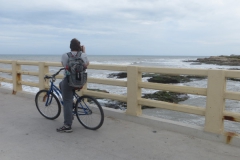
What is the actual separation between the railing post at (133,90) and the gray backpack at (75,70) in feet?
3.72

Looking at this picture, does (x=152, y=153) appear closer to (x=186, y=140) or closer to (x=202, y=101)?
(x=186, y=140)

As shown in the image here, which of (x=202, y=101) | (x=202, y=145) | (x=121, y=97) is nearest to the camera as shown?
(x=202, y=145)

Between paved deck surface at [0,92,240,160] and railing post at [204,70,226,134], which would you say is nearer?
paved deck surface at [0,92,240,160]

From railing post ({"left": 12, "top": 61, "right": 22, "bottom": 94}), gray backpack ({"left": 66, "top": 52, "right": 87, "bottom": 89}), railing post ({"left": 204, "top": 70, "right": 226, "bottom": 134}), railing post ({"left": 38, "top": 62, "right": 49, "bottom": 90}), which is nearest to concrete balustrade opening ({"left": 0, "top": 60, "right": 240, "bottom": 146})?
railing post ({"left": 204, "top": 70, "right": 226, "bottom": 134})

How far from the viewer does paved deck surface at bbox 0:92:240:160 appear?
3.90 meters

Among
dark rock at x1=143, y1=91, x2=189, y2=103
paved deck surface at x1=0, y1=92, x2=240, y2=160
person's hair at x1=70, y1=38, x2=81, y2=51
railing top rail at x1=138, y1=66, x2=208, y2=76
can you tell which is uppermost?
person's hair at x1=70, y1=38, x2=81, y2=51

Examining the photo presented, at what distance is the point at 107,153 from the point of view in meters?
3.99

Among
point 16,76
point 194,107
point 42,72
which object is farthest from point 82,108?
point 16,76

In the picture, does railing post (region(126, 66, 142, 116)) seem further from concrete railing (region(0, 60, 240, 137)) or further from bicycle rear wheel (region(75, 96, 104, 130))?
bicycle rear wheel (region(75, 96, 104, 130))

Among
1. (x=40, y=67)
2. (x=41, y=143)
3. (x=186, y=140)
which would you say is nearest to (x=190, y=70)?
(x=186, y=140)

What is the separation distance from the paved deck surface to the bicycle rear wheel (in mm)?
138

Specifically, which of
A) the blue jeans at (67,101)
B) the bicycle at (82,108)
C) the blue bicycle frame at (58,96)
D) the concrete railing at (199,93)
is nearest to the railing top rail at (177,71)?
the concrete railing at (199,93)

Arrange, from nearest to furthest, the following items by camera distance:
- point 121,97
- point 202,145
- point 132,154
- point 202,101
Result: point 132,154 → point 202,145 → point 121,97 → point 202,101

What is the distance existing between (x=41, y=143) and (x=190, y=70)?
9.61ft
